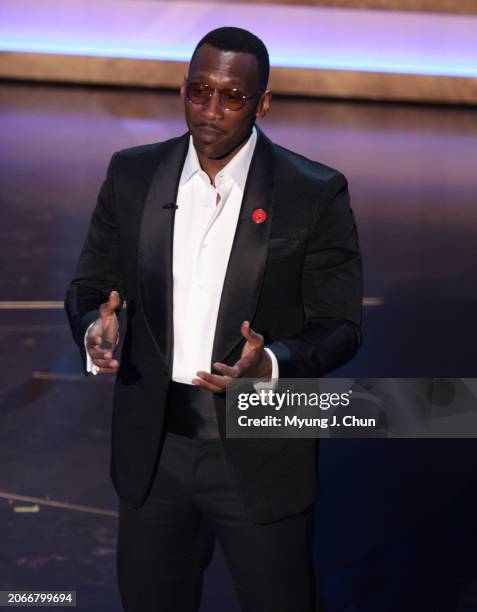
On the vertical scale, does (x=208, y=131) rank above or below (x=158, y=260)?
above

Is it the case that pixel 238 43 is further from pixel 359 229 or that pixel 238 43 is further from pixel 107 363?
pixel 359 229

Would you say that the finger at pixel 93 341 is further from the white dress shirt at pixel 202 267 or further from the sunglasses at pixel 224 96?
the sunglasses at pixel 224 96

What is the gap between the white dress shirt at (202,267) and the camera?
2203 millimetres

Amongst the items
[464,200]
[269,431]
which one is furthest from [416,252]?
[269,431]

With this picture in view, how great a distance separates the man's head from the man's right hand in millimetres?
374

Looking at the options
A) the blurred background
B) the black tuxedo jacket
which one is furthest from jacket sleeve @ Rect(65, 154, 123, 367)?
the blurred background

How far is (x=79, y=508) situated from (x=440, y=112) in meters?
9.40

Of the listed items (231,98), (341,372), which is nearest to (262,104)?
(231,98)

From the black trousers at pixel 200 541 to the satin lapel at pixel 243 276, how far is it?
0.76ft

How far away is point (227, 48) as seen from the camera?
7.05 feet

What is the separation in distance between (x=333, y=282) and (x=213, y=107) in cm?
43

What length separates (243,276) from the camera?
2184 millimetres

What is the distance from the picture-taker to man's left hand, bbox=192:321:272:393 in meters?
1.94

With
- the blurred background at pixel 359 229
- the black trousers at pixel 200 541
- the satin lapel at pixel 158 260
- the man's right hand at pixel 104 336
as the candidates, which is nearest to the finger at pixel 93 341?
the man's right hand at pixel 104 336
